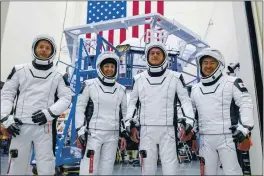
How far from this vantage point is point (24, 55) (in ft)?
16.6

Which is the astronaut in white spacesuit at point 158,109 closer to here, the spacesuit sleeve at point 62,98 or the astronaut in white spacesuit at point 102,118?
the astronaut in white spacesuit at point 102,118

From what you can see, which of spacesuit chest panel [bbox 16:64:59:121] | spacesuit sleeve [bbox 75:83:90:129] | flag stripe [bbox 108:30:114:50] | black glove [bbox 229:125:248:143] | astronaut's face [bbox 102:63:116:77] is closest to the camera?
black glove [bbox 229:125:248:143]

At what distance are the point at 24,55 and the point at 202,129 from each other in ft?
13.9

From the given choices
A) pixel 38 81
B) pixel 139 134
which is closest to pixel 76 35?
pixel 38 81

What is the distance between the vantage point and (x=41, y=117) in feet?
7.07

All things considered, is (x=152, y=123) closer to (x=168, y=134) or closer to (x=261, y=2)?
(x=168, y=134)

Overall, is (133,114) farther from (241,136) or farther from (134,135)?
Answer: (241,136)

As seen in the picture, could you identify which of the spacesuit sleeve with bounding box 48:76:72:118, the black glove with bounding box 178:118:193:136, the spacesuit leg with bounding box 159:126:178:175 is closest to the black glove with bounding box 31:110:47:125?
the spacesuit sleeve with bounding box 48:76:72:118

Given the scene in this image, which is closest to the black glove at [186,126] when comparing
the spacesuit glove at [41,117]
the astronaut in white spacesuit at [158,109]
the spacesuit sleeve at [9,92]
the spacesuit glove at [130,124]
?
the astronaut in white spacesuit at [158,109]

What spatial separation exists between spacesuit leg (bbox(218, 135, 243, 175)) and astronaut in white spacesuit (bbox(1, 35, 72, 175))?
61.5 inches

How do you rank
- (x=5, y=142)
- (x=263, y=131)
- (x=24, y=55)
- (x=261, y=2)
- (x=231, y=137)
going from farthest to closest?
(x=5, y=142), (x=24, y=55), (x=261, y=2), (x=263, y=131), (x=231, y=137)

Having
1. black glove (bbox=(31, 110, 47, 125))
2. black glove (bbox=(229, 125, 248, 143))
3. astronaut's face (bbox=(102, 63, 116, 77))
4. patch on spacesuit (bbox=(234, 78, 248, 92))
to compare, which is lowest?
black glove (bbox=(229, 125, 248, 143))

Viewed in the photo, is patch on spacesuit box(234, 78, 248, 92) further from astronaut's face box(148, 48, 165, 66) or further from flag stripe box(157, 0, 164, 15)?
flag stripe box(157, 0, 164, 15)

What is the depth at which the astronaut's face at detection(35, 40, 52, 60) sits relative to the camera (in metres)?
2.39
